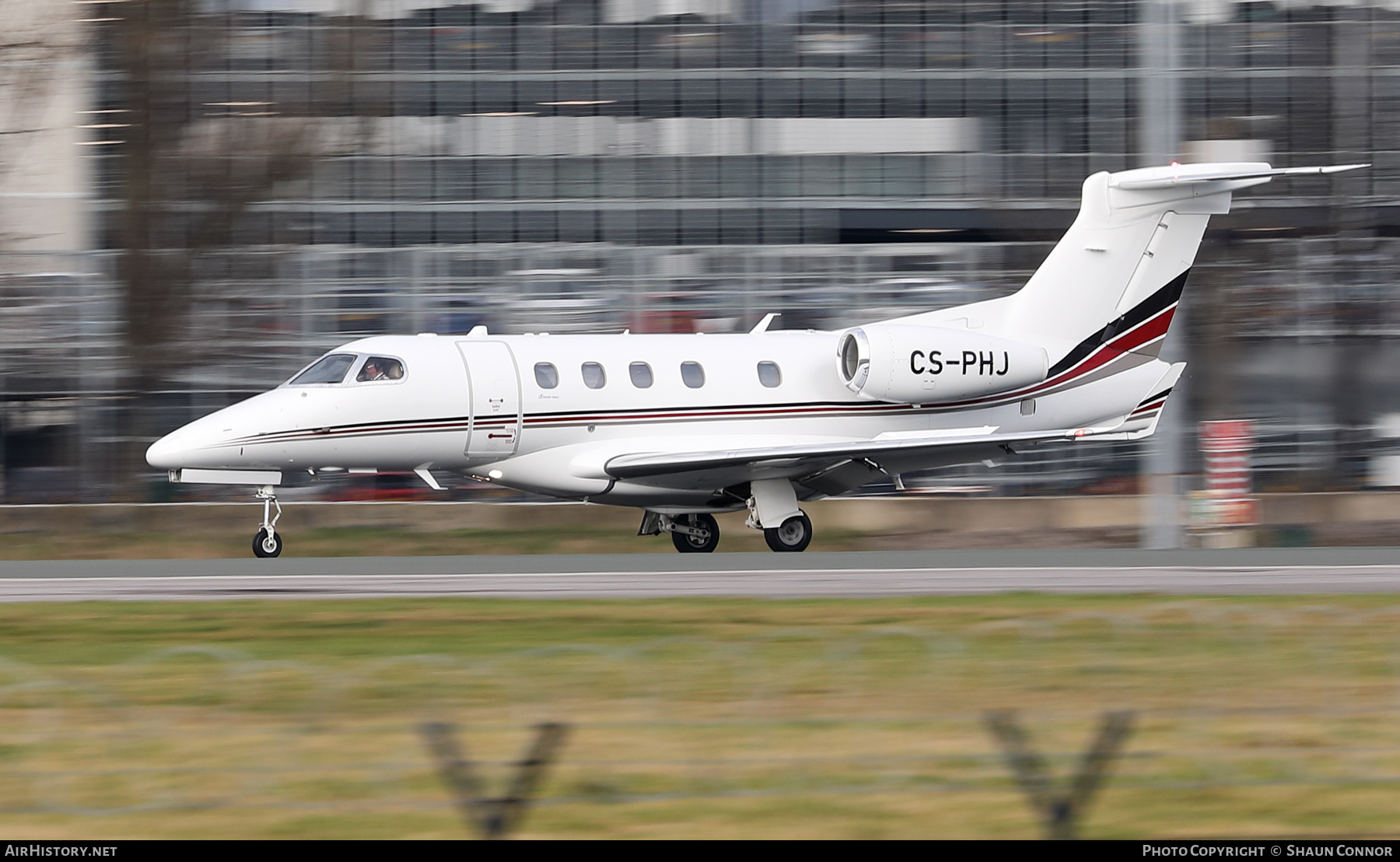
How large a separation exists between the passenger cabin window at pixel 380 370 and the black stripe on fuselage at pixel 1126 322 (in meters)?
8.37

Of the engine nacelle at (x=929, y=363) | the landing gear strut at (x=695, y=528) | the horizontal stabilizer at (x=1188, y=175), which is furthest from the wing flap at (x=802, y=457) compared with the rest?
the horizontal stabilizer at (x=1188, y=175)

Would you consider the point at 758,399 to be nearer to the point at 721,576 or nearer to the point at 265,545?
the point at 721,576

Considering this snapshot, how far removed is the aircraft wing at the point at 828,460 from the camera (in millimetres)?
20297

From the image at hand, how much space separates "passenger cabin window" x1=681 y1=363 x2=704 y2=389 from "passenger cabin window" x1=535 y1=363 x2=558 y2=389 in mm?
1627

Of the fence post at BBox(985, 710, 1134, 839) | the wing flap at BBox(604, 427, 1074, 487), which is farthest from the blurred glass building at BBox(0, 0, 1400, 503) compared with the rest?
Answer: the fence post at BBox(985, 710, 1134, 839)

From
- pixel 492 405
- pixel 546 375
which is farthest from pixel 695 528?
pixel 492 405

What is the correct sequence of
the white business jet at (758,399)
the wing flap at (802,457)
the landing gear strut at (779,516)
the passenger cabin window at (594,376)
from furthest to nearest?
1. the landing gear strut at (779,516)
2. the passenger cabin window at (594,376)
3. the wing flap at (802,457)
4. the white business jet at (758,399)

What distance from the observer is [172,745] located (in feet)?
28.1

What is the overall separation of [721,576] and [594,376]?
465 cm

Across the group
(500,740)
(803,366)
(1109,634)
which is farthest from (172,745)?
(803,366)

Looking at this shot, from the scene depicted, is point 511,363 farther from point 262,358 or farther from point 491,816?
point 491,816

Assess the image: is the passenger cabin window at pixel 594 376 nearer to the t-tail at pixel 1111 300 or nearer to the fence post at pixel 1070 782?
the t-tail at pixel 1111 300

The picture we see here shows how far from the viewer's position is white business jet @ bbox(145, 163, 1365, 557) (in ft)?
66.1

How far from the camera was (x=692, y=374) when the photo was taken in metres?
21.5
